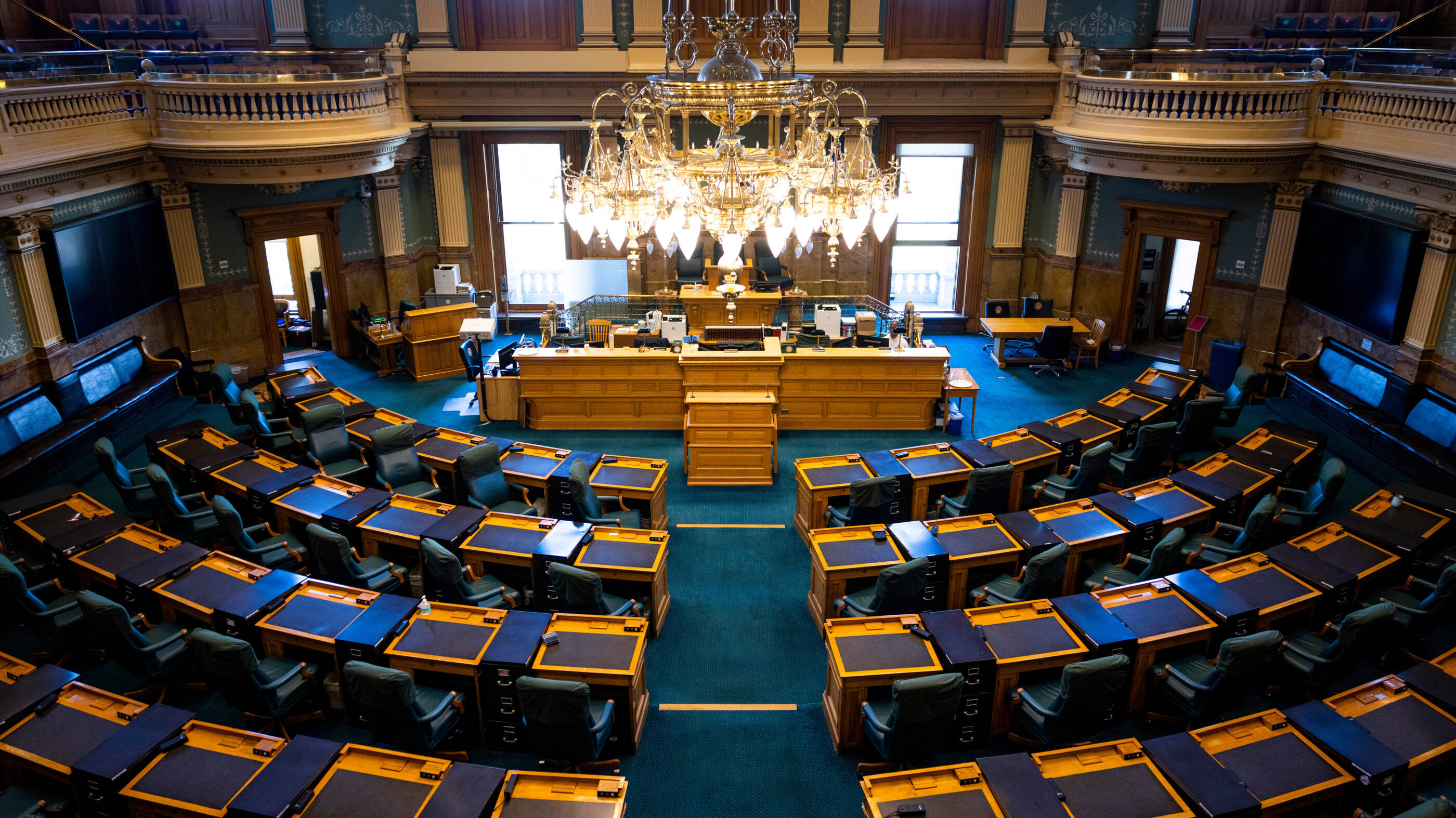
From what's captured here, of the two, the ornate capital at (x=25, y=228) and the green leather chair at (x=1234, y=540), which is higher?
the ornate capital at (x=25, y=228)

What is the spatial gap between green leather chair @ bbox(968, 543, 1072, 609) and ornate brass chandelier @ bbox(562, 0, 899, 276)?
2724mm

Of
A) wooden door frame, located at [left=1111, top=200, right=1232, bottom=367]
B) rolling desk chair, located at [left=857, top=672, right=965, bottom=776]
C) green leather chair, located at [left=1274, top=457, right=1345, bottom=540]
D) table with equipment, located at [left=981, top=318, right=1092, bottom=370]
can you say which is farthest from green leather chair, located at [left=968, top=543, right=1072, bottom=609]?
wooden door frame, located at [left=1111, top=200, right=1232, bottom=367]

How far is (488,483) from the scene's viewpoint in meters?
8.84

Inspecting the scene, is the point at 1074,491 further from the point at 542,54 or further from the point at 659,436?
the point at 542,54

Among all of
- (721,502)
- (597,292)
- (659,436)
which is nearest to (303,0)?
(597,292)

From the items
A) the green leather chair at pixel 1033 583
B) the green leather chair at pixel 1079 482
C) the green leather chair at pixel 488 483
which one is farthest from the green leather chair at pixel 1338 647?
the green leather chair at pixel 488 483

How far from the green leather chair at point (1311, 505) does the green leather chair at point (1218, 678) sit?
2.18 metres

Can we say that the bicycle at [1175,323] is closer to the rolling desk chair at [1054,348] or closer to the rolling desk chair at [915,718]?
the rolling desk chair at [1054,348]

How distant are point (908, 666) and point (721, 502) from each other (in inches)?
160

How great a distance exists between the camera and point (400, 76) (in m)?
14.5

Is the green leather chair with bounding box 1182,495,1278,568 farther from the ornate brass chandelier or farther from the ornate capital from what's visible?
the ornate capital

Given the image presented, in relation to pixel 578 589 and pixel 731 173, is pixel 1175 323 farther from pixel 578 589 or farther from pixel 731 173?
pixel 578 589

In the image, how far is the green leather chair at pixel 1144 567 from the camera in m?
7.26

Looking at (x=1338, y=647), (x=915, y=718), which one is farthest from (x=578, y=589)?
(x=1338, y=647)
